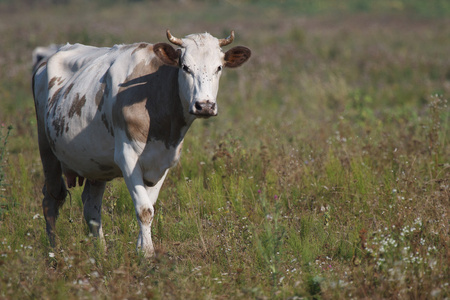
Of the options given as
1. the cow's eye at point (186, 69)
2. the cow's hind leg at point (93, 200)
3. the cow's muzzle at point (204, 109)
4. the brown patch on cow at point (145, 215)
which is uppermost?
the cow's eye at point (186, 69)

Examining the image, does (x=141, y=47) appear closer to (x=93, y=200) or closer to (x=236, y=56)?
(x=236, y=56)

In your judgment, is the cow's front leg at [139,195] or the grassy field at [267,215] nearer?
the grassy field at [267,215]

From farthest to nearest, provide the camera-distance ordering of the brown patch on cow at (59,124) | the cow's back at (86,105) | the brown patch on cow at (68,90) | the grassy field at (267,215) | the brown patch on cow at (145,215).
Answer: the brown patch on cow at (68,90)
the brown patch on cow at (59,124)
the cow's back at (86,105)
the brown patch on cow at (145,215)
the grassy field at (267,215)

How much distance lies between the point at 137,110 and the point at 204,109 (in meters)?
0.77

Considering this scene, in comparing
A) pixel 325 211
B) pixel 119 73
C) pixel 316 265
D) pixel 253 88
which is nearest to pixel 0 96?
pixel 253 88

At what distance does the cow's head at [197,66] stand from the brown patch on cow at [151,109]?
0.14 meters

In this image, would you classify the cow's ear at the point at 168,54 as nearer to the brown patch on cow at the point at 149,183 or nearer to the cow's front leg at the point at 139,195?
the cow's front leg at the point at 139,195

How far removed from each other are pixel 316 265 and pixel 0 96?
28.6ft

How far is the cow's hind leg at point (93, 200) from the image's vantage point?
5754 millimetres

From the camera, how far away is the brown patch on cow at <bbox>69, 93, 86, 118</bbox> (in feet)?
17.1

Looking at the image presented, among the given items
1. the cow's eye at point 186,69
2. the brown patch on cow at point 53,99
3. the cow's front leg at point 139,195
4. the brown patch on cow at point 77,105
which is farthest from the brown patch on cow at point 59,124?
the cow's eye at point 186,69

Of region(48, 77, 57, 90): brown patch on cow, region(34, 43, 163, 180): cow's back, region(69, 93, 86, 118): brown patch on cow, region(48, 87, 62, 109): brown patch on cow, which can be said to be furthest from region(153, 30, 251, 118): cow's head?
region(48, 77, 57, 90): brown patch on cow

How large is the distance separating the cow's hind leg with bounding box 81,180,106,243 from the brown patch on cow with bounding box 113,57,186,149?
4.35 ft

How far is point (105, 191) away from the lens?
6.21 metres
